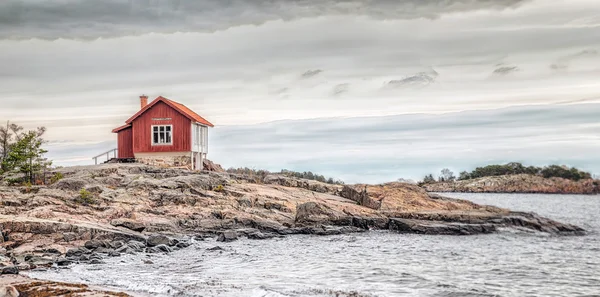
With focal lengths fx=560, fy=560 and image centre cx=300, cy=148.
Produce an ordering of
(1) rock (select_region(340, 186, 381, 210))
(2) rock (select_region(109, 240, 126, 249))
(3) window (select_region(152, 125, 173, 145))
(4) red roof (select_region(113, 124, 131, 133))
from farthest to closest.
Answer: (4) red roof (select_region(113, 124, 131, 133)), (3) window (select_region(152, 125, 173, 145)), (1) rock (select_region(340, 186, 381, 210)), (2) rock (select_region(109, 240, 126, 249))

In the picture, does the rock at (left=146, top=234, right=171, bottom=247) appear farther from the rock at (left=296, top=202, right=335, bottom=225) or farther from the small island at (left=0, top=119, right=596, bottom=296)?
the rock at (left=296, top=202, right=335, bottom=225)

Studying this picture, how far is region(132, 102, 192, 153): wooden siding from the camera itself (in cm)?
4544

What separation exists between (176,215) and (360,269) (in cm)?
1267

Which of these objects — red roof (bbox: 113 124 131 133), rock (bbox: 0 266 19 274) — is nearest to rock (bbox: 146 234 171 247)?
rock (bbox: 0 266 19 274)

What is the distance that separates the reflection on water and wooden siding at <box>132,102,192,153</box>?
2091 cm

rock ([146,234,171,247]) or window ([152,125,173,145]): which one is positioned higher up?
window ([152,125,173,145])

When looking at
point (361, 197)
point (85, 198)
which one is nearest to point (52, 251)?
point (85, 198)

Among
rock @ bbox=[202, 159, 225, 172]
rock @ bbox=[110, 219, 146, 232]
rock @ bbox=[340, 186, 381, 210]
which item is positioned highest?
rock @ bbox=[202, 159, 225, 172]

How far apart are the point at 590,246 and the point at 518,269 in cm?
887

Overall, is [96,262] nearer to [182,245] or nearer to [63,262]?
[63,262]

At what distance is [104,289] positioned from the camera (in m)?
14.2

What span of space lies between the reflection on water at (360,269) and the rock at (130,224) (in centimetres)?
329

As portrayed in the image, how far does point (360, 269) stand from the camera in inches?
746

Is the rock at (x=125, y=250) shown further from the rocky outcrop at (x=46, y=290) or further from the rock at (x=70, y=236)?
the rocky outcrop at (x=46, y=290)
